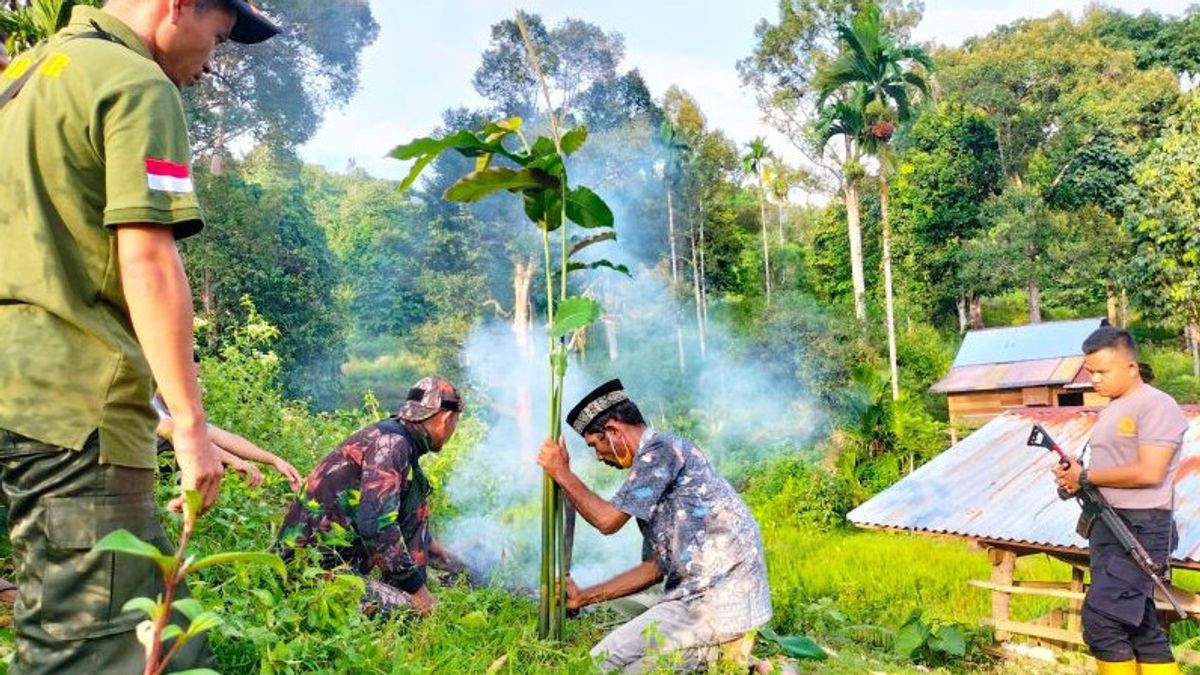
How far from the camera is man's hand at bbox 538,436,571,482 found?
370 centimetres

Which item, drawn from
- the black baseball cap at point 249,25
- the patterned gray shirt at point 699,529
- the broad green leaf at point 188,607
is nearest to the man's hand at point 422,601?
the patterned gray shirt at point 699,529

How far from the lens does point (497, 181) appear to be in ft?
13.1

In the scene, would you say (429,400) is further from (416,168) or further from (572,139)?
(572,139)

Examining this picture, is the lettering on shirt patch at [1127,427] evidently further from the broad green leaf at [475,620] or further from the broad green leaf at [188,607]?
the broad green leaf at [188,607]

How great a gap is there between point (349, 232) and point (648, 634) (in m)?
24.5

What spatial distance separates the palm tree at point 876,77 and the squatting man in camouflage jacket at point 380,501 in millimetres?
20074

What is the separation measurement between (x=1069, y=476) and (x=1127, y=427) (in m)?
0.37

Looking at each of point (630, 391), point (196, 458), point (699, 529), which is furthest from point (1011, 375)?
point (196, 458)

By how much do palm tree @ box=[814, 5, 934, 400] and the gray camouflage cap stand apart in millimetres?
19955

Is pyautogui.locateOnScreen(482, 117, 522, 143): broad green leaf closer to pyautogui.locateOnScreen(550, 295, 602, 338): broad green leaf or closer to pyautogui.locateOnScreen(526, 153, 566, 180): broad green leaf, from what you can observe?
pyautogui.locateOnScreen(526, 153, 566, 180): broad green leaf

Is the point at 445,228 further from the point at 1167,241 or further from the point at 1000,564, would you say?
the point at 1000,564

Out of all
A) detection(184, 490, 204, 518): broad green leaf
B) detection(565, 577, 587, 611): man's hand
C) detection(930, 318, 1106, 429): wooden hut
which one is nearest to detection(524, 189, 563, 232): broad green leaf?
detection(565, 577, 587, 611): man's hand

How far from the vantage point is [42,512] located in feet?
5.41

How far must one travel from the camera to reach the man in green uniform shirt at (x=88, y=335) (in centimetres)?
162
